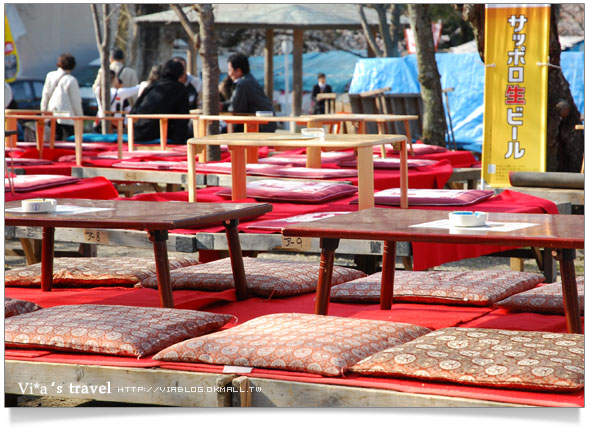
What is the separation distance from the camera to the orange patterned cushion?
8.72 feet

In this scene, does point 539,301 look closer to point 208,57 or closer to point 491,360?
point 491,360

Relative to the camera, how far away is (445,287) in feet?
12.0

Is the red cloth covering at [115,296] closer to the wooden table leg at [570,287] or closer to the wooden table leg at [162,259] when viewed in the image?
the wooden table leg at [162,259]

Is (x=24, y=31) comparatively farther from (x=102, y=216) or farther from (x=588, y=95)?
(x=588, y=95)

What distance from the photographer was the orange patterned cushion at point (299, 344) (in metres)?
2.66

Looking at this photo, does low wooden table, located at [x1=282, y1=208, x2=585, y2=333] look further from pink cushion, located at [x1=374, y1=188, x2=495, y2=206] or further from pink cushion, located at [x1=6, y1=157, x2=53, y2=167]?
pink cushion, located at [x1=6, y1=157, x2=53, y2=167]

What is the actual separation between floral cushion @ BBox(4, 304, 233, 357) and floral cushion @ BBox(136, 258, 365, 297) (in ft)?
1.83

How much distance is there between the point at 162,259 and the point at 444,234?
2.98 feet

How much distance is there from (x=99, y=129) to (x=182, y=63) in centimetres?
317

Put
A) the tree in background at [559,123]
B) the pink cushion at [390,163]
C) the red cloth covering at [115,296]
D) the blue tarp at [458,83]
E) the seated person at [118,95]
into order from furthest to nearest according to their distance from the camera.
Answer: the blue tarp at [458,83], the seated person at [118,95], the tree in background at [559,123], the pink cushion at [390,163], the red cloth covering at [115,296]

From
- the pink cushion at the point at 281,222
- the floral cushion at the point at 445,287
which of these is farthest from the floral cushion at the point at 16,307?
the pink cushion at the point at 281,222

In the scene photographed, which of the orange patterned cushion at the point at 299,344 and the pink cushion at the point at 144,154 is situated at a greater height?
the pink cushion at the point at 144,154

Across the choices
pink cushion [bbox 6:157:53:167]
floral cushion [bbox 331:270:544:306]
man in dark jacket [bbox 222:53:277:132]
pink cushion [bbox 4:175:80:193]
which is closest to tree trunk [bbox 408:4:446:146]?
man in dark jacket [bbox 222:53:277:132]

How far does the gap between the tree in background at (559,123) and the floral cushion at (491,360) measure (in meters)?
5.28
